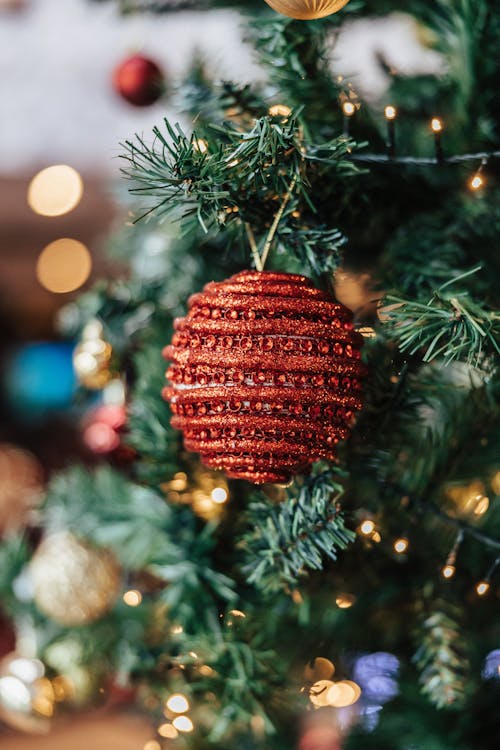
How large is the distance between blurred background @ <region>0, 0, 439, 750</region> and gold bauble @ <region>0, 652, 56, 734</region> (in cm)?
8

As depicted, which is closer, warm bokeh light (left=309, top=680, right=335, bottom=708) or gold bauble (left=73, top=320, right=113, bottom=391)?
warm bokeh light (left=309, top=680, right=335, bottom=708)

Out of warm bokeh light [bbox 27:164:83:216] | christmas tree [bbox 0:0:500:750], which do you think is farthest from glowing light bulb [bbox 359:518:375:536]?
warm bokeh light [bbox 27:164:83:216]

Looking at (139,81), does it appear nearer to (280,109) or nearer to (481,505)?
(280,109)

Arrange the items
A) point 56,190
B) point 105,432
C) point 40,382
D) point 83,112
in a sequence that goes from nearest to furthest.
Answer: point 105,432 < point 56,190 < point 83,112 < point 40,382

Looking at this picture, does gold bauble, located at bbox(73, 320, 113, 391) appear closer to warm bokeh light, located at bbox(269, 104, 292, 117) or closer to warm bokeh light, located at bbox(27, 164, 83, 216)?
warm bokeh light, located at bbox(269, 104, 292, 117)

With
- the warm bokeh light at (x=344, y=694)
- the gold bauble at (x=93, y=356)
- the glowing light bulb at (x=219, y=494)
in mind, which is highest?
the gold bauble at (x=93, y=356)

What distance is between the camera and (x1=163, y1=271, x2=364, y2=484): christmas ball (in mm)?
319

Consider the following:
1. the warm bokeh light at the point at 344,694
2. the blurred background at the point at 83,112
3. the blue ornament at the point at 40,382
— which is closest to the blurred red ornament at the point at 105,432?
the blurred background at the point at 83,112

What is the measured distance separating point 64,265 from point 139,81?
1547 mm

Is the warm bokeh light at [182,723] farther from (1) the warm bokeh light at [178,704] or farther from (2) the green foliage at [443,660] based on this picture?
(2) the green foliage at [443,660]

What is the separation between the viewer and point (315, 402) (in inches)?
12.8

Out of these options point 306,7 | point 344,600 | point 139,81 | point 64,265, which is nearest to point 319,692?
point 344,600

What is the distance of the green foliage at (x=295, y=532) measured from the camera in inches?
15.3

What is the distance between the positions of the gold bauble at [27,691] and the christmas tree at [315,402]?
10 centimetres
